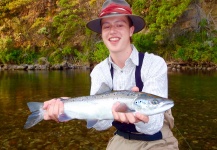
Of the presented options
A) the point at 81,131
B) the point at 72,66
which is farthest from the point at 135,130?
the point at 72,66

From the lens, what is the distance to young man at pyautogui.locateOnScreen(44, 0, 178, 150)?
3.52 m

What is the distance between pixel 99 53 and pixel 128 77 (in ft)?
130

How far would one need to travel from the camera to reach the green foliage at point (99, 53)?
42.7 m

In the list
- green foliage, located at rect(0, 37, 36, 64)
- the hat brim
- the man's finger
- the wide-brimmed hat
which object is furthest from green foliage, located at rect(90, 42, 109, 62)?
the man's finger

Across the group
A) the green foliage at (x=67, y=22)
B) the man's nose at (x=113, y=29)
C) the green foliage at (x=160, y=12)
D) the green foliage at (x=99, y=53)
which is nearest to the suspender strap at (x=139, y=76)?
the man's nose at (x=113, y=29)

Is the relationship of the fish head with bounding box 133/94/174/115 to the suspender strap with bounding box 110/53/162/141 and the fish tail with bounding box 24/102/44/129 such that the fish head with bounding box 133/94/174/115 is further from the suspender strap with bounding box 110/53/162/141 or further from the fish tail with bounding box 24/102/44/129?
the fish tail with bounding box 24/102/44/129

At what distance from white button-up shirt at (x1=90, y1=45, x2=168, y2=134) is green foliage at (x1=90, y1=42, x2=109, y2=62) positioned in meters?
38.4

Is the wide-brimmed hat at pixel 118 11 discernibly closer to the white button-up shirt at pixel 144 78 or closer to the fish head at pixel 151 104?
the white button-up shirt at pixel 144 78

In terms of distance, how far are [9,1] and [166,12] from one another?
28.7 metres

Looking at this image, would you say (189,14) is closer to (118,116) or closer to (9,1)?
(9,1)

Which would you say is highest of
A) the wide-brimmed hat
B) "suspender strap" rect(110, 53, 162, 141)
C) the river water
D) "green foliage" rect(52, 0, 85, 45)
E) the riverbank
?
"green foliage" rect(52, 0, 85, 45)

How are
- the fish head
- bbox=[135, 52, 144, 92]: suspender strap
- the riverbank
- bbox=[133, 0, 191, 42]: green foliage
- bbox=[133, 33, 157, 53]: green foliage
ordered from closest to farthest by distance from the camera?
the fish head
bbox=[135, 52, 144, 92]: suspender strap
bbox=[133, 0, 191, 42]: green foliage
the riverbank
bbox=[133, 33, 157, 53]: green foliage

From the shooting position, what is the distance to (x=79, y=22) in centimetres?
4762

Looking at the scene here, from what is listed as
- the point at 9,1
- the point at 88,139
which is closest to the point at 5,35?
the point at 9,1
